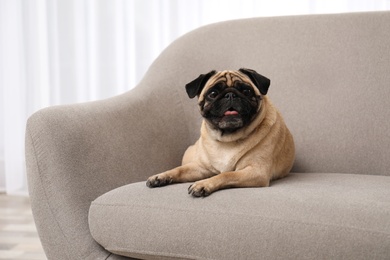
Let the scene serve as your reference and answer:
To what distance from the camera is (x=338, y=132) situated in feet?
Answer: 7.23

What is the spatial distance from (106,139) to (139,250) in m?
0.47

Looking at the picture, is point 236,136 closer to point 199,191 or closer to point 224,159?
point 224,159

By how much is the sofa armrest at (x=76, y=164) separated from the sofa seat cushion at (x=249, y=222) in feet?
0.27

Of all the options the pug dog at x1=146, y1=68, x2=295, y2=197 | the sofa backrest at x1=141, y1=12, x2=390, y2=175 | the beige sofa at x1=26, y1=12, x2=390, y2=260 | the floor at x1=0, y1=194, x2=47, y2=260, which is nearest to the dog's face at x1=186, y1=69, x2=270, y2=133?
the pug dog at x1=146, y1=68, x2=295, y2=197

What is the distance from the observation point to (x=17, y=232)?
2.84 meters

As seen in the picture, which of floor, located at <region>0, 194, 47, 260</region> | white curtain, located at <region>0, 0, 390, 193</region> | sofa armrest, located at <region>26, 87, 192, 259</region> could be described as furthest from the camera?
white curtain, located at <region>0, 0, 390, 193</region>

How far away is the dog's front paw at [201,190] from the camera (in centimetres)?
162

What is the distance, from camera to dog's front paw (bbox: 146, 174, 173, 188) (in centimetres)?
176

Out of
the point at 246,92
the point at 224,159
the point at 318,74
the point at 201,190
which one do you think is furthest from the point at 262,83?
the point at 318,74

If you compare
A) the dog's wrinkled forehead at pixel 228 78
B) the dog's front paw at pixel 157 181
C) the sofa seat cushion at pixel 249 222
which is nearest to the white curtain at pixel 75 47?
the dog's wrinkled forehead at pixel 228 78

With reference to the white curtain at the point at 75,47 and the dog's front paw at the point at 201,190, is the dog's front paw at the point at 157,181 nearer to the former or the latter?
the dog's front paw at the point at 201,190

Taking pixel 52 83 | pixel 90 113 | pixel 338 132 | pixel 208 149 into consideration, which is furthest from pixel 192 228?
pixel 52 83

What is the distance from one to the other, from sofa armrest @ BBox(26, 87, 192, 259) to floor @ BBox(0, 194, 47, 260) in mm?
728

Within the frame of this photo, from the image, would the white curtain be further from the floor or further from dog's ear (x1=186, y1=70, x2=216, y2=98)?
dog's ear (x1=186, y1=70, x2=216, y2=98)
